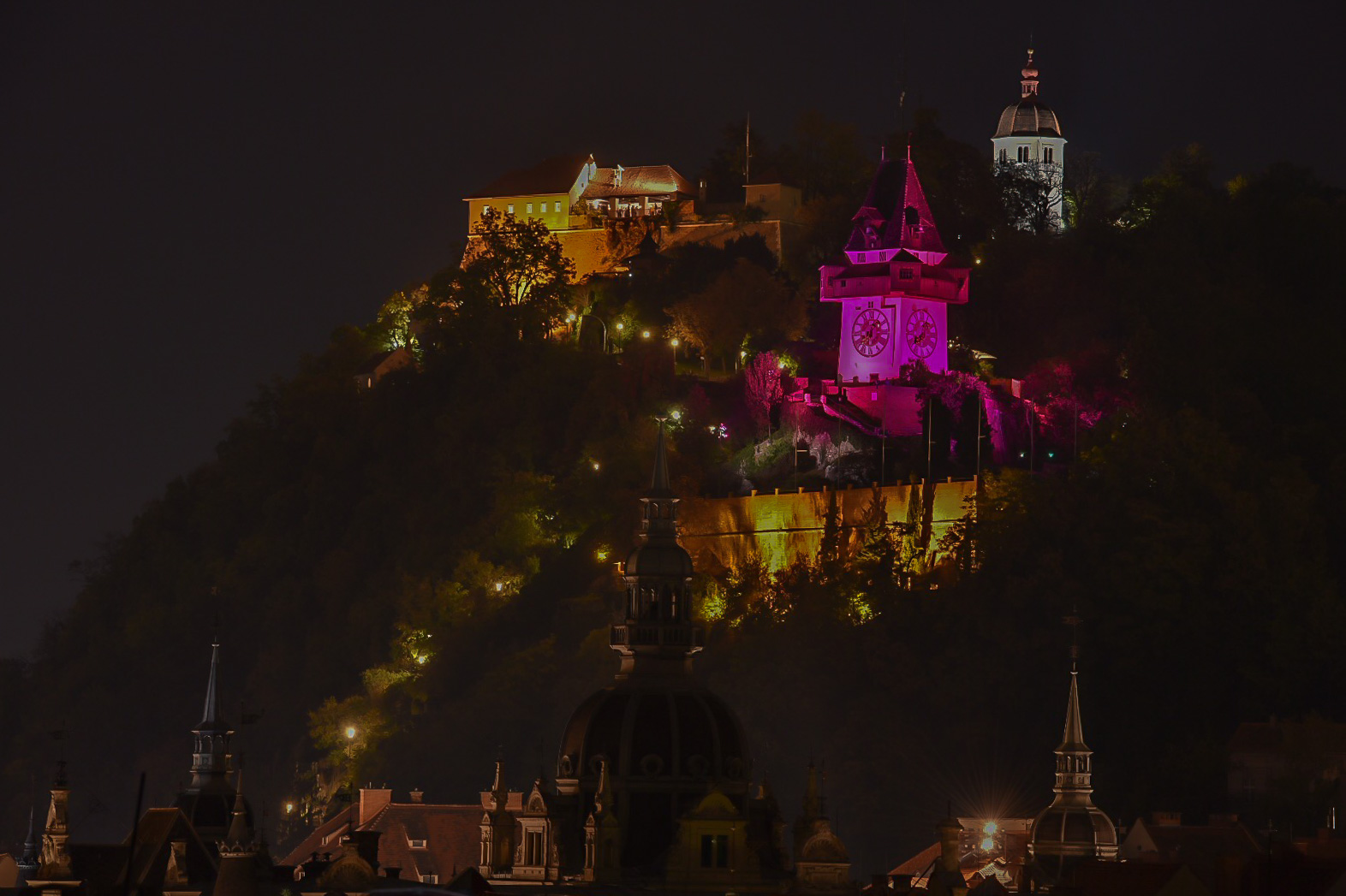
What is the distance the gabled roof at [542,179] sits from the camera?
577 ft

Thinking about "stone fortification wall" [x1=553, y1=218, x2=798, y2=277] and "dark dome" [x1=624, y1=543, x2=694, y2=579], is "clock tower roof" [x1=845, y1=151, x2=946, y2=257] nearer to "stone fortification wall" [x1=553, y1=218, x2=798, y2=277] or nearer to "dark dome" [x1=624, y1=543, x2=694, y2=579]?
"stone fortification wall" [x1=553, y1=218, x2=798, y2=277]

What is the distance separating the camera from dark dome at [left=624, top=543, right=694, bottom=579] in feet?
268

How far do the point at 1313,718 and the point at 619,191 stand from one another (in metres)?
66.1

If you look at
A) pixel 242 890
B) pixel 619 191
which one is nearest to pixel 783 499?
pixel 619 191

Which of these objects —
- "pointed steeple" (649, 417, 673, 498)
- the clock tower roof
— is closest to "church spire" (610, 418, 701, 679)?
"pointed steeple" (649, 417, 673, 498)

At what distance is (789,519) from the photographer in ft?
430

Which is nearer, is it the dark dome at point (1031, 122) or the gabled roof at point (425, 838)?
the gabled roof at point (425, 838)

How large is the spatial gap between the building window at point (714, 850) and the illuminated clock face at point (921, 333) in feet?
210

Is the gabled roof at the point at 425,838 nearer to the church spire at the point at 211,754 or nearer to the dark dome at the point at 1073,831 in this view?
the church spire at the point at 211,754

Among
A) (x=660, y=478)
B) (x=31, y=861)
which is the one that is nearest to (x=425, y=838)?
(x=31, y=861)

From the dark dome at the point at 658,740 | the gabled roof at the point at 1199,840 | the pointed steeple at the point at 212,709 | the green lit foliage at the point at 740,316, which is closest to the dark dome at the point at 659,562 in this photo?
the dark dome at the point at 658,740

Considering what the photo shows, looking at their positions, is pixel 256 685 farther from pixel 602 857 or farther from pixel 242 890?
pixel 242 890

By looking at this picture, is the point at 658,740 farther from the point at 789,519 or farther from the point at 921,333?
the point at 921,333

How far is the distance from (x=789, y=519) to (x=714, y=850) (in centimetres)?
5477
